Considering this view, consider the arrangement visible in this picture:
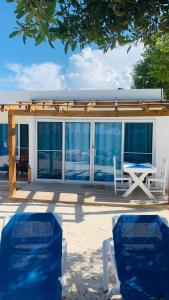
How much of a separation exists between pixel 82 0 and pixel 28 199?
7285 millimetres

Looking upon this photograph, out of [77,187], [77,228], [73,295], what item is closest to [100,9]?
[73,295]

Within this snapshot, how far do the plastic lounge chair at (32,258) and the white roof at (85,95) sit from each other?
8259 mm

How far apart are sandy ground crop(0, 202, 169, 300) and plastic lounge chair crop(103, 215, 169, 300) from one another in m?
0.42

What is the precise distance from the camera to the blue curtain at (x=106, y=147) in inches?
464

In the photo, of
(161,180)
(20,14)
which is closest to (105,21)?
(20,14)

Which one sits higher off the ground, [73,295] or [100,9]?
[100,9]

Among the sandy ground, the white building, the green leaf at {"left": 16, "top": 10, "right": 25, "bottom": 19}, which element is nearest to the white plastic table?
the sandy ground

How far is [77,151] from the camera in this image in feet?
39.8

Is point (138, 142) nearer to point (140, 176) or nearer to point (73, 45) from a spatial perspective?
point (140, 176)

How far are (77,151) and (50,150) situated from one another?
107 cm

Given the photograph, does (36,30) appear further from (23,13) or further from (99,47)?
(99,47)

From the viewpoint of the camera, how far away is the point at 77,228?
7.29m

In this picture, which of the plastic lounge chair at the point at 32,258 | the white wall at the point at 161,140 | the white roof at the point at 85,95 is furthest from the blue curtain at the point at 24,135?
the plastic lounge chair at the point at 32,258

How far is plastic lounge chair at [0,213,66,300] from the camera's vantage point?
3.89m
